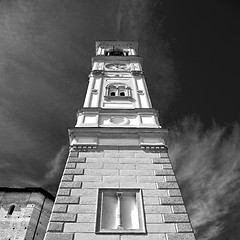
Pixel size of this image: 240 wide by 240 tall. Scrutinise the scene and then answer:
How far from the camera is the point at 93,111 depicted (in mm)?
12703

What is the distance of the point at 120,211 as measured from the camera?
7.77 m

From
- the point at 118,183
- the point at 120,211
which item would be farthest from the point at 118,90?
the point at 120,211

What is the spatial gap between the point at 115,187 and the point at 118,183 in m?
0.20

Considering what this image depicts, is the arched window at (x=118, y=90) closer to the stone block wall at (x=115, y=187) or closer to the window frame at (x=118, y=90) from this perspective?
the window frame at (x=118, y=90)

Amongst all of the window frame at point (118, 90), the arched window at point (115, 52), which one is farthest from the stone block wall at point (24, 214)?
the arched window at point (115, 52)

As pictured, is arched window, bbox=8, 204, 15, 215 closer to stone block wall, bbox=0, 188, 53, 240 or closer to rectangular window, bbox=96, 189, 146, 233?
stone block wall, bbox=0, 188, 53, 240

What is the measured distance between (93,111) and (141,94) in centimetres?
400

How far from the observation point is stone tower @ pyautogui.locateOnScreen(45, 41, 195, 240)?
22.9ft

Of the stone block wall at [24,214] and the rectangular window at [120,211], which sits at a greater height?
the stone block wall at [24,214]

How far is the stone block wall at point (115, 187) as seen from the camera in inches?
270

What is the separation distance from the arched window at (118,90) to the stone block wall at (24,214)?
42.7 ft

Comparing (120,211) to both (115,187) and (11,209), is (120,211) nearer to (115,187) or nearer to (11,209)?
(115,187)

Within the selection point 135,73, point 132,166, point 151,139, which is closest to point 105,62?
point 135,73

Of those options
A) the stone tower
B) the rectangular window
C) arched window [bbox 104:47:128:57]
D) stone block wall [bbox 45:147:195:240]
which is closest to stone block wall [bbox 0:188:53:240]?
the stone tower
